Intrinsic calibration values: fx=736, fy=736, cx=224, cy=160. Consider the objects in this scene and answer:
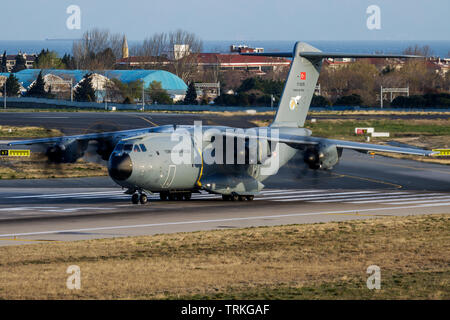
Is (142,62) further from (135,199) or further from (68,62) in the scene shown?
(135,199)

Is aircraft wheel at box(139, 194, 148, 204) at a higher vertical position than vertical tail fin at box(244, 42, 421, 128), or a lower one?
lower

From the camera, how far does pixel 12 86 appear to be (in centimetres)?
13688

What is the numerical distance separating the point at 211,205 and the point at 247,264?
47.9 feet

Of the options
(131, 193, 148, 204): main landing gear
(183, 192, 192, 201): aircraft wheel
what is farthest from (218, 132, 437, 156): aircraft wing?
(131, 193, 148, 204): main landing gear

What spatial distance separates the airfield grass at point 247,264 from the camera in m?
18.3

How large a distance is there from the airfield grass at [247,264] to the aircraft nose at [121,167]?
20.8 ft

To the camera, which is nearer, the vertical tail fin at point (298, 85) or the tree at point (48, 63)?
the vertical tail fin at point (298, 85)

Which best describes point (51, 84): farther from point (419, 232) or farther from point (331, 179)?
point (419, 232)

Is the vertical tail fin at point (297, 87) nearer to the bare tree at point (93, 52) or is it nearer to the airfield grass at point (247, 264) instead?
the airfield grass at point (247, 264)

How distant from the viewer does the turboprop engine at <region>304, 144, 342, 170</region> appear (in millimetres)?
34250

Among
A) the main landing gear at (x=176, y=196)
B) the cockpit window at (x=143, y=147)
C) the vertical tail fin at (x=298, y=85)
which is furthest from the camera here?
the vertical tail fin at (x=298, y=85)

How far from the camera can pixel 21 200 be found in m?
37.8

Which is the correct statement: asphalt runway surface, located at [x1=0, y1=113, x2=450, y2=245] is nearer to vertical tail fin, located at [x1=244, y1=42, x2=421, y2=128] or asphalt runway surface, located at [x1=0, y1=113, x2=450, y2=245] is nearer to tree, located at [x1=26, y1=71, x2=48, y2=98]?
vertical tail fin, located at [x1=244, y1=42, x2=421, y2=128]

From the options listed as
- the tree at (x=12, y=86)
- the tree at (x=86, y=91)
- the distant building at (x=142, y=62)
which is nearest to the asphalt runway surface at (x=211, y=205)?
the tree at (x=86, y=91)
